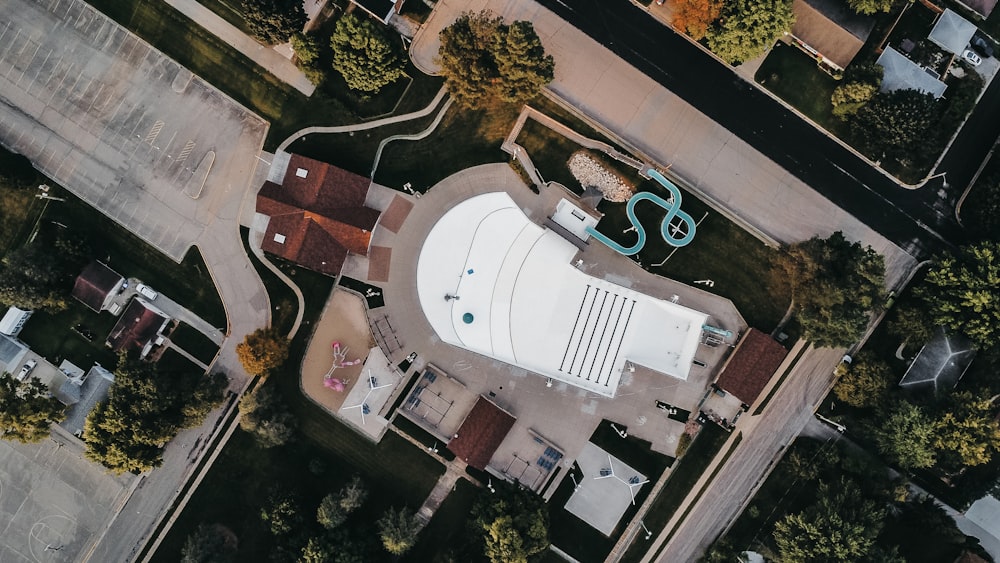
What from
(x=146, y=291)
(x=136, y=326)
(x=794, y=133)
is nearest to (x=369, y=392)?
(x=136, y=326)

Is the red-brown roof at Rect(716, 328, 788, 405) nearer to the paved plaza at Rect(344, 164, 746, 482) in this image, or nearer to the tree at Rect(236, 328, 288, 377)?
the paved plaza at Rect(344, 164, 746, 482)

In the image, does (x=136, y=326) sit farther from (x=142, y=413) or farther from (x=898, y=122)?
(x=898, y=122)

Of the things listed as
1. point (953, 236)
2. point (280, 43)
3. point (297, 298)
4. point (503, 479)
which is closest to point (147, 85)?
point (280, 43)

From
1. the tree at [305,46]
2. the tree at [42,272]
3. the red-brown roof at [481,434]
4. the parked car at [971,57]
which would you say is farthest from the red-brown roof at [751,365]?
the tree at [42,272]

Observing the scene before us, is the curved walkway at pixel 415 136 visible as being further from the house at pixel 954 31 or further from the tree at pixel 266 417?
the house at pixel 954 31

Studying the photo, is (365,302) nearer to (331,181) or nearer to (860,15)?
(331,181)

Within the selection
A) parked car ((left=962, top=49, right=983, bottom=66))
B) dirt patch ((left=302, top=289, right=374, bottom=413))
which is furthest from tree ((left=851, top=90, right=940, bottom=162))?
dirt patch ((left=302, top=289, right=374, bottom=413))
